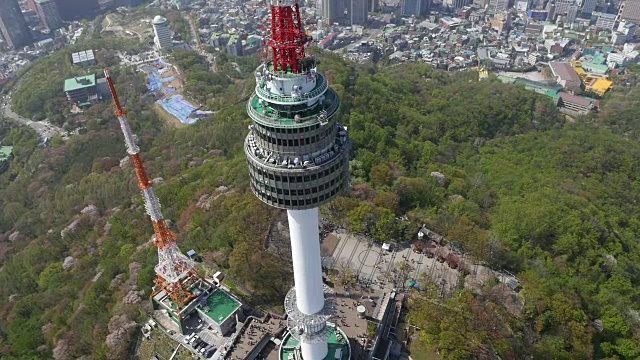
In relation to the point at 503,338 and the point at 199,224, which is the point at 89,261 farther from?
the point at 503,338

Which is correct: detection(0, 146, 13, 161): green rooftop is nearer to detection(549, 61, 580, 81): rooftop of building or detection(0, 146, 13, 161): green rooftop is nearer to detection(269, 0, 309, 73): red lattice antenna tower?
detection(269, 0, 309, 73): red lattice antenna tower

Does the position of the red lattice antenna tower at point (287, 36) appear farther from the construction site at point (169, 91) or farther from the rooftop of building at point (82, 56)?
the rooftop of building at point (82, 56)

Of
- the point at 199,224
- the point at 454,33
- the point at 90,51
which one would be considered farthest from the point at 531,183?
the point at 90,51

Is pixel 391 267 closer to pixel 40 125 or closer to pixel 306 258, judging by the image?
pixel 306 258

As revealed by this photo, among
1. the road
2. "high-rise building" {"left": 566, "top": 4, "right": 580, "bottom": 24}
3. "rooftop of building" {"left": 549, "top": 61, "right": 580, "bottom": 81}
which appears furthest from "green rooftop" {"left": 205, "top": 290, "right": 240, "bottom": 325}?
"high-rise building" {"left": 566, "top": 4, "right": 580, "bottom": 24}

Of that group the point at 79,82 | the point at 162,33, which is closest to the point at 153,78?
the point at 79,82

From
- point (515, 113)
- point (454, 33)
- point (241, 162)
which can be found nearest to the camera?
point (241, 162)
